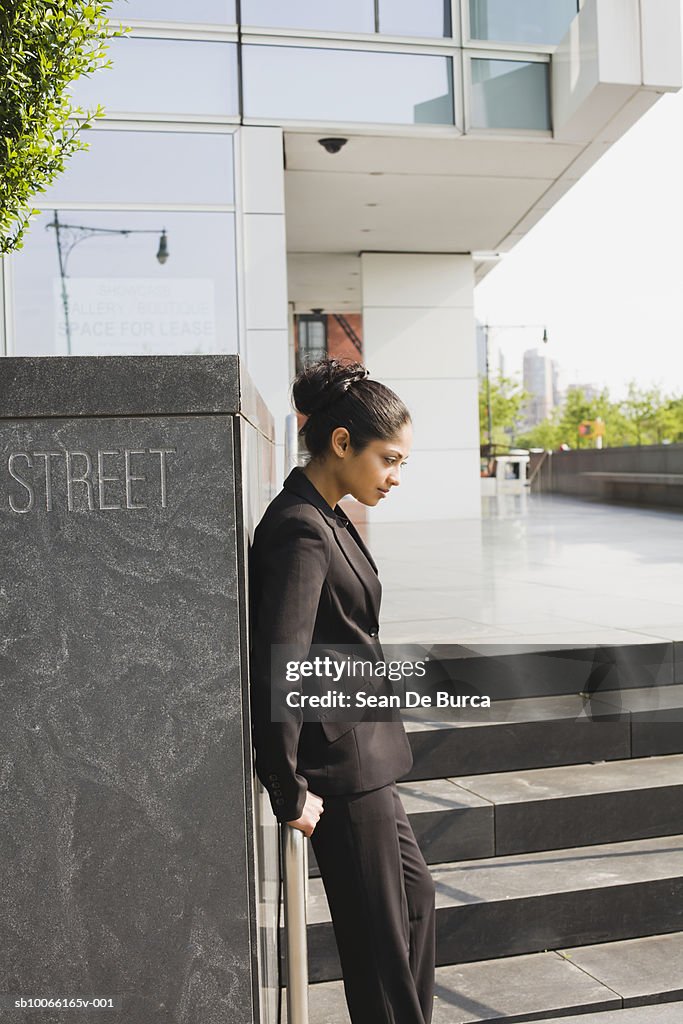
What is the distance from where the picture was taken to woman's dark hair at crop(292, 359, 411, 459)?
234 cm

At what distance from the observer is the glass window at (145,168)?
10734 mm

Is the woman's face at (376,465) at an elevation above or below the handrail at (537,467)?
above

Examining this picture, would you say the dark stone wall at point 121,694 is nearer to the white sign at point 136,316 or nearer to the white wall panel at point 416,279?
the white sign at point 136,316

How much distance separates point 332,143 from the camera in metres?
11.8

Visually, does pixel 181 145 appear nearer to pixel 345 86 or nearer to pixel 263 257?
pixel 263 257

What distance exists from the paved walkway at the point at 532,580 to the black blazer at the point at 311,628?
2.83 m

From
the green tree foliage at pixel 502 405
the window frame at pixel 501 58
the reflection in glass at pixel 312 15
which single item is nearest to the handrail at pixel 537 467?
the window frame at pixel 501 58

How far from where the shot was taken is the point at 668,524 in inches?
582

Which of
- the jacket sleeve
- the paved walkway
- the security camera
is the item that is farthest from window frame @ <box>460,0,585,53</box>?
the jacket sleeve

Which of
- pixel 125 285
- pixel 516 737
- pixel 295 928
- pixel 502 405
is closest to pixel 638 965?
pixel 516 737

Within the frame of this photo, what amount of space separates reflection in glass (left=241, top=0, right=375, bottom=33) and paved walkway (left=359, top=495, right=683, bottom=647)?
18.3 feet

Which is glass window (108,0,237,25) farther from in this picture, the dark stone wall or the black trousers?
the black trousers

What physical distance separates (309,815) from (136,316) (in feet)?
30.8

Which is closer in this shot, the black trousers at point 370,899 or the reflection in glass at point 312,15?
the black trousers at point 370,899
